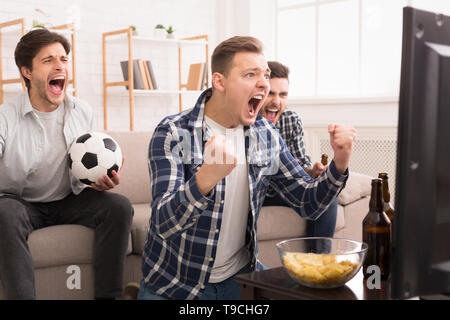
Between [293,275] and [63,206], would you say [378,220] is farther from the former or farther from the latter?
[63,206]

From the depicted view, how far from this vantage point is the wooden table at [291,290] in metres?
1.16

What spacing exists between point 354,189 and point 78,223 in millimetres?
1543

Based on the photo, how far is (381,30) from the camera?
4539mm

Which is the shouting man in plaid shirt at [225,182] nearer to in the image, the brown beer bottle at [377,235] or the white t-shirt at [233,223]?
the white t-shirt at [233,223]

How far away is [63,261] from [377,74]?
3192mm

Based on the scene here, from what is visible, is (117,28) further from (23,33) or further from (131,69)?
(23,33)

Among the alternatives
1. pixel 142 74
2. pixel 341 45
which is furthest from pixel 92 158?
pixel 341 45

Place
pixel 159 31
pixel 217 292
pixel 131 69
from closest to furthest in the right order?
pixel 217 292
pixel 131 69
pixel 159 31

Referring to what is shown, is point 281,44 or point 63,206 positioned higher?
point 281,44

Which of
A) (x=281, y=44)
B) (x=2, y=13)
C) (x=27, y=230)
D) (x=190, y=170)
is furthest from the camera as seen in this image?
(x=281, y=44)

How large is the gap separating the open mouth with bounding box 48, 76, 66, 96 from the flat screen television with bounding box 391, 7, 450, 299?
2.12 m

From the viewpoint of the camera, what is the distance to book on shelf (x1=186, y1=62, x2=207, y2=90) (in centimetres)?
511

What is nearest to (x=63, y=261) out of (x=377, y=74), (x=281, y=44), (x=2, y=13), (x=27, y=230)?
(x=27, y=230)

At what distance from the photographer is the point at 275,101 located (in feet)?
9.41
